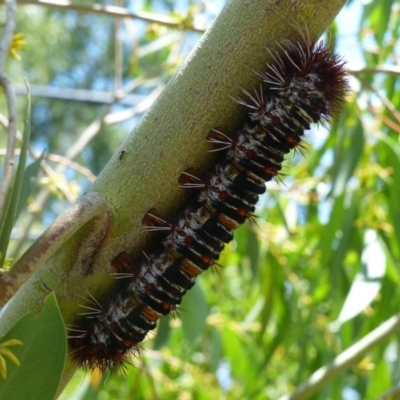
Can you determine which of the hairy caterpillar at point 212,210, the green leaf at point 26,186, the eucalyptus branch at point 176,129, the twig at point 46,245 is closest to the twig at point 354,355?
the hairy caterpillar at point 212,210

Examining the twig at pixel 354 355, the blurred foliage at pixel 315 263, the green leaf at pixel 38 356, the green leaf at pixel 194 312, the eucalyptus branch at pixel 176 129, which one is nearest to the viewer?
the green leaf at pixel 38 356

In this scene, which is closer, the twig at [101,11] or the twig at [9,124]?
the twig at [9,124]

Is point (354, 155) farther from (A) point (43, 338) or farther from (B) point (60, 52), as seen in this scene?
(B) point (60, 52)

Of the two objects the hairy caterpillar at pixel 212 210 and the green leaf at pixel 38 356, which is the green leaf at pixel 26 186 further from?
the green leaf at pixel 38 356

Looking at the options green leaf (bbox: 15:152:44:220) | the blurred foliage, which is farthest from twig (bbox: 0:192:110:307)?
the blurred foliage

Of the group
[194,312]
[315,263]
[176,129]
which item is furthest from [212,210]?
[315,263]

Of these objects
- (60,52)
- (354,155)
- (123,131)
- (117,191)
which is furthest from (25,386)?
(60,52)

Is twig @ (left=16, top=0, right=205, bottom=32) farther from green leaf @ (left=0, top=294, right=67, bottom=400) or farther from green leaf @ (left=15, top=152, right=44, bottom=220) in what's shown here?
green leaf @ (left=0, top=294, right=67, bottom=400)

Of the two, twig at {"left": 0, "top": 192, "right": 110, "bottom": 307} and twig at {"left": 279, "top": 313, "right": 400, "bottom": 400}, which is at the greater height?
twig at {"left": 279, "top": 313, "right": 400, "bottom": 400}

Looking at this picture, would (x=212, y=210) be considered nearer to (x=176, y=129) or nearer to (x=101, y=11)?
(x=176, y=129)
